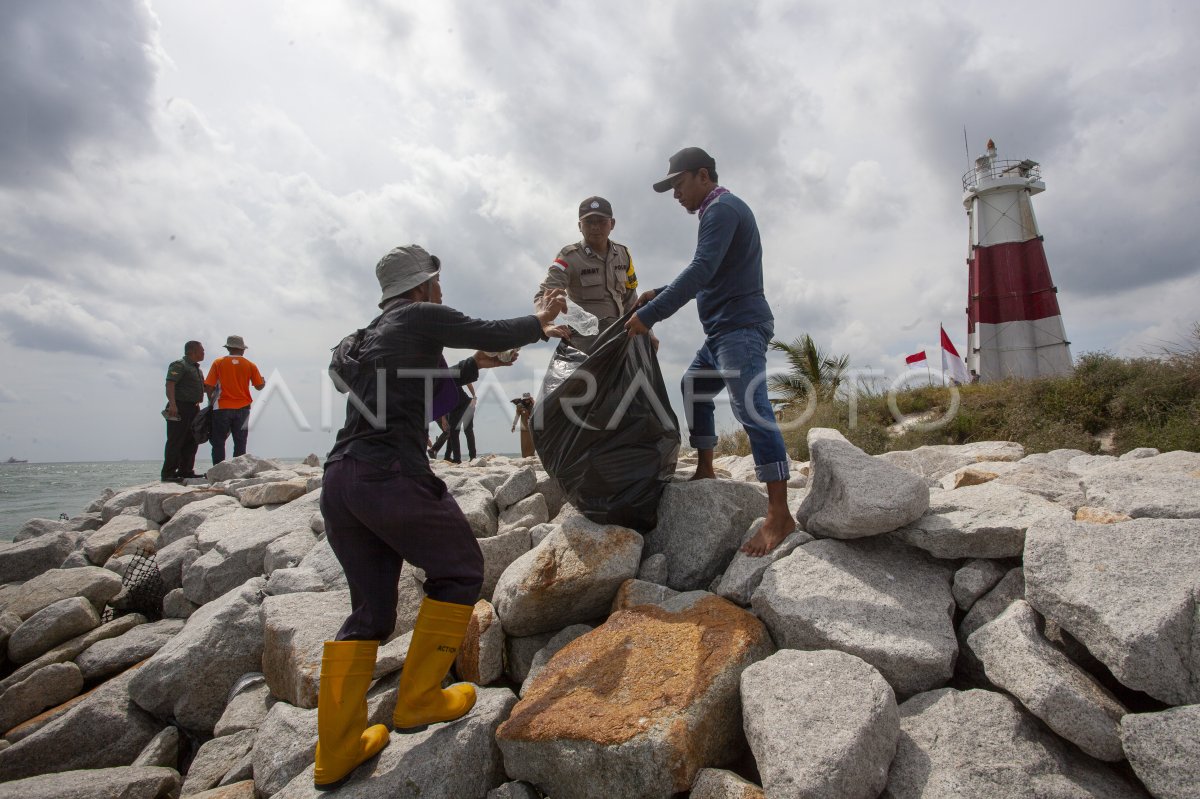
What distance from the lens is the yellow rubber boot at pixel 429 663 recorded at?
2.25 meters

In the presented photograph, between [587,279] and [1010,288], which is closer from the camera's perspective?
[587,279]

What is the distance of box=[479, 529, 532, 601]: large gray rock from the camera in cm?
333

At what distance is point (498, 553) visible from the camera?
3.41 m

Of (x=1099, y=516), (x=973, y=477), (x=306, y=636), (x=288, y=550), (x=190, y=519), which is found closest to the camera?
(x=1099, y=516)

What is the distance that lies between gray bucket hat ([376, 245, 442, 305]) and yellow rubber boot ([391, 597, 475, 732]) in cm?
126

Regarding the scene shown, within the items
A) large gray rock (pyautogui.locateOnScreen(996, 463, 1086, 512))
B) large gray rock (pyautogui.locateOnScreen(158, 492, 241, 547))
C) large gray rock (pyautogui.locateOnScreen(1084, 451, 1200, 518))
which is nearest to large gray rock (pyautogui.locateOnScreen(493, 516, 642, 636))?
large gray rock (pyautogui.locateOnScreen(996, 463, 1086, 512))

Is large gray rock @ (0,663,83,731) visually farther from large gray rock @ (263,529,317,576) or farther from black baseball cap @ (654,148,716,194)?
black baseball cap @ (654,148,716,194)

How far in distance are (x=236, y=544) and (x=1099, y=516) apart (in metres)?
5.45

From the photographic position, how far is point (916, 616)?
7.61 ft

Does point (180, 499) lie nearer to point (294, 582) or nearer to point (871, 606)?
point (294, 582)

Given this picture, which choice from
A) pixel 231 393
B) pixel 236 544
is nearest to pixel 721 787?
pixel 236 544

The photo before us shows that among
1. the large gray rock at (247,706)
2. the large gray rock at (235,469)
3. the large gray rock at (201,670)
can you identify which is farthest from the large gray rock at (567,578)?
the large gray rock at (235,469)

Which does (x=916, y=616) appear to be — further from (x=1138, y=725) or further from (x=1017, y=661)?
(x=1138, y=725)

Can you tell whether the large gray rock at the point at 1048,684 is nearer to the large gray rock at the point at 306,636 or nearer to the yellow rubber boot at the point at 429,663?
the yellow rubber boot at the point at 429,663
